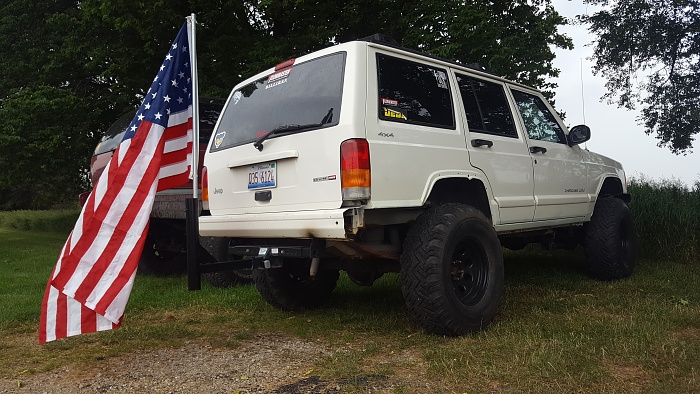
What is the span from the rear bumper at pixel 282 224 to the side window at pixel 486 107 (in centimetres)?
165

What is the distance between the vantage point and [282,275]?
16.6 feet

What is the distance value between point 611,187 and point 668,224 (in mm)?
1751

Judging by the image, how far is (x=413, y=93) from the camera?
4.11 metres

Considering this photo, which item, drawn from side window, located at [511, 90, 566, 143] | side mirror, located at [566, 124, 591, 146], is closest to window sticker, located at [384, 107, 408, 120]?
side window, located at [511, 90, 566, 143]

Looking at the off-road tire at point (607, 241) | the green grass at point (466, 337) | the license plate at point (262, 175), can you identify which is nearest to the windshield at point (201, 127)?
the green grass at point (466, 337)

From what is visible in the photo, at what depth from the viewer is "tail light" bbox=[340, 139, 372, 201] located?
11.3 feet

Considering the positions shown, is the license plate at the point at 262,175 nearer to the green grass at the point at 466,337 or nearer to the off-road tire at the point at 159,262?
the green grass at the point at 466,337

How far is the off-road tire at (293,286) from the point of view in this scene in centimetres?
500

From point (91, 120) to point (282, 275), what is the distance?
9853 mm

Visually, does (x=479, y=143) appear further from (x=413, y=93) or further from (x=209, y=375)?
(x=209, y=375)

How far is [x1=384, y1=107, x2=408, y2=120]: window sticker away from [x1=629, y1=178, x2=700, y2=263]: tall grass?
559 centimetres

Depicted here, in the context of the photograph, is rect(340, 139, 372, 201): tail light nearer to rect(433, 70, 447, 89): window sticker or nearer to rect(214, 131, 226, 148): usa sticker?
rect(433, 70, 447, 89): window sticker

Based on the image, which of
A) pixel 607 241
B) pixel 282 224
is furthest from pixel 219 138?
pixel 607 241

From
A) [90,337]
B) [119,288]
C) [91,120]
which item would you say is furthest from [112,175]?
[91,120]
